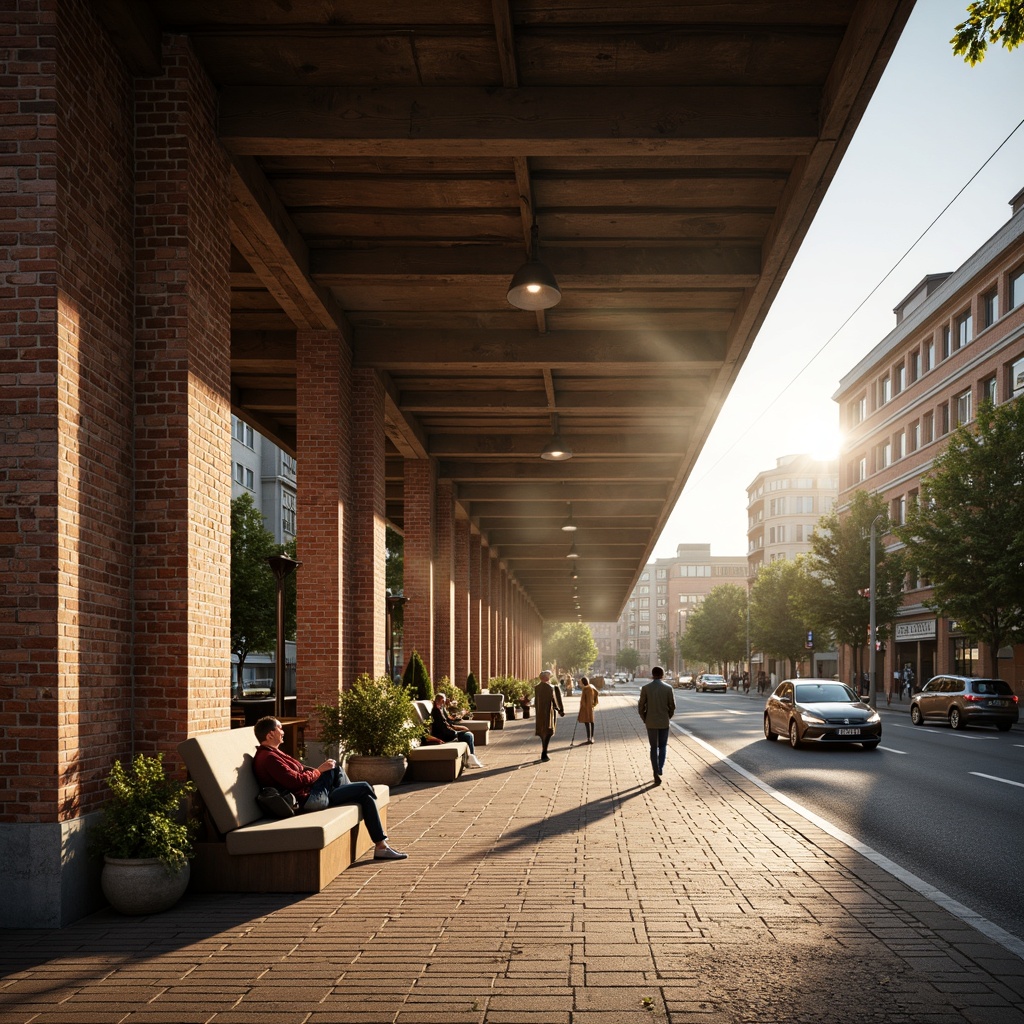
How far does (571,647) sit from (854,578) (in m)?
89.0

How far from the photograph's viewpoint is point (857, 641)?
1993 inches

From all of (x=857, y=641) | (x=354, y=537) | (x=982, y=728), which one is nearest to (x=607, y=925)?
(x=354, y=537)

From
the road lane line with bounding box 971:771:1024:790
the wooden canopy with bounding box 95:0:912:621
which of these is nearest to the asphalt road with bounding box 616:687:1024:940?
the road lane line with bounding box 971:771:1024:790

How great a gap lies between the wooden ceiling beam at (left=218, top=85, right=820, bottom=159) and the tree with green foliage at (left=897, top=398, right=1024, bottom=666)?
88.8 feet

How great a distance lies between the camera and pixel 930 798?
1361 cm

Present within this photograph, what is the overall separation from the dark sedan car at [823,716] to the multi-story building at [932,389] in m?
16.4

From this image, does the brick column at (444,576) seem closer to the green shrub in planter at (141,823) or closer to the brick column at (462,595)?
the brick column at (462,595)

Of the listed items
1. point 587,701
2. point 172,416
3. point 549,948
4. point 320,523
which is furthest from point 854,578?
point 549,948

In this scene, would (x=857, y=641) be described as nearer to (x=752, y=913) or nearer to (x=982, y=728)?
(x=982, y=728)

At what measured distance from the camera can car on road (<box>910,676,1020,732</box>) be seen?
93.9ft

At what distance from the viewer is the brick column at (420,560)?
21172 millimetres

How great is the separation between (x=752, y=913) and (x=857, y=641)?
46.3m

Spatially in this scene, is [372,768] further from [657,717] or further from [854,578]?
[854,578]

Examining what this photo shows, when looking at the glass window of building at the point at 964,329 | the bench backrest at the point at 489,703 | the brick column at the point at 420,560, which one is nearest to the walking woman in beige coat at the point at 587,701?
the brick column at the point at 420,560
